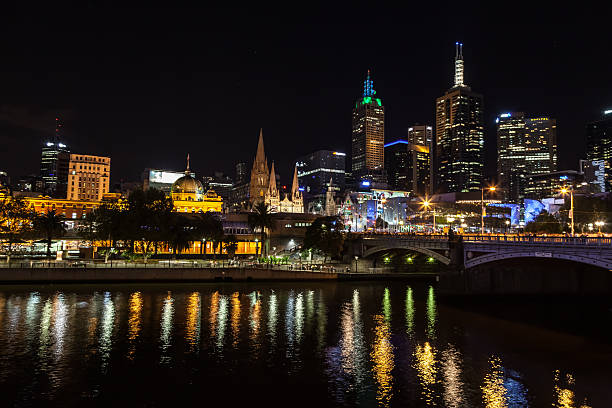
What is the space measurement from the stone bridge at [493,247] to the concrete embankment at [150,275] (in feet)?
50.9

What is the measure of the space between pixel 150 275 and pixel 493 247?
2429 inches

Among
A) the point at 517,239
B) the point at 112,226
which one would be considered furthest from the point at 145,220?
the point at 517,239

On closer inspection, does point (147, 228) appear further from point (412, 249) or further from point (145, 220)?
point (412, 249)

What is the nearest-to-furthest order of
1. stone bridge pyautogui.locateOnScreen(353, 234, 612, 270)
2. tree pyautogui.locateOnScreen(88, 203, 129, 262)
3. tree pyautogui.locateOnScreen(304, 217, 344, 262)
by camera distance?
stone bridge pyautogui.locateOnScreen(353, 234, 612, 270)
tree pyautogui.locateOnScreen(88, 203, 129, 262)
tree pyautogui.locateOnScreen(304, 217, 344, 262)

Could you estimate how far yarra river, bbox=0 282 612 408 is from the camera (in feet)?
106

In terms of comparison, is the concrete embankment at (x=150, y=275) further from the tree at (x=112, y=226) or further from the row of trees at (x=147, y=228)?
the tree at (x=112, y=226)

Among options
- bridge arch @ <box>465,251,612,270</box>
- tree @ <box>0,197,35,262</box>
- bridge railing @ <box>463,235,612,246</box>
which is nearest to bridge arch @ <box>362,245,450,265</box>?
bridge arch @ <box>465,251,612,270</box>

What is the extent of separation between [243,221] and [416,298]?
281ft

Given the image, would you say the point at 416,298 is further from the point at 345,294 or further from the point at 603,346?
the point at 603,346

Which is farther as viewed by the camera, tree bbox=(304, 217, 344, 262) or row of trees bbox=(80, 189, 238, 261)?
tree bbox=(304, 217, 344, 262)

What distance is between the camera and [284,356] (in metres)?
→ 41.7

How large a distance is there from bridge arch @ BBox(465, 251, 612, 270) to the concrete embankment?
32620mm

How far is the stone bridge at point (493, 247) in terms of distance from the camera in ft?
167

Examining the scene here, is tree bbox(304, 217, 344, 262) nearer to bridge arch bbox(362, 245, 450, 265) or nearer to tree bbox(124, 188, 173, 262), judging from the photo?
bridge arch bbox(362, 245, 450, 265)
